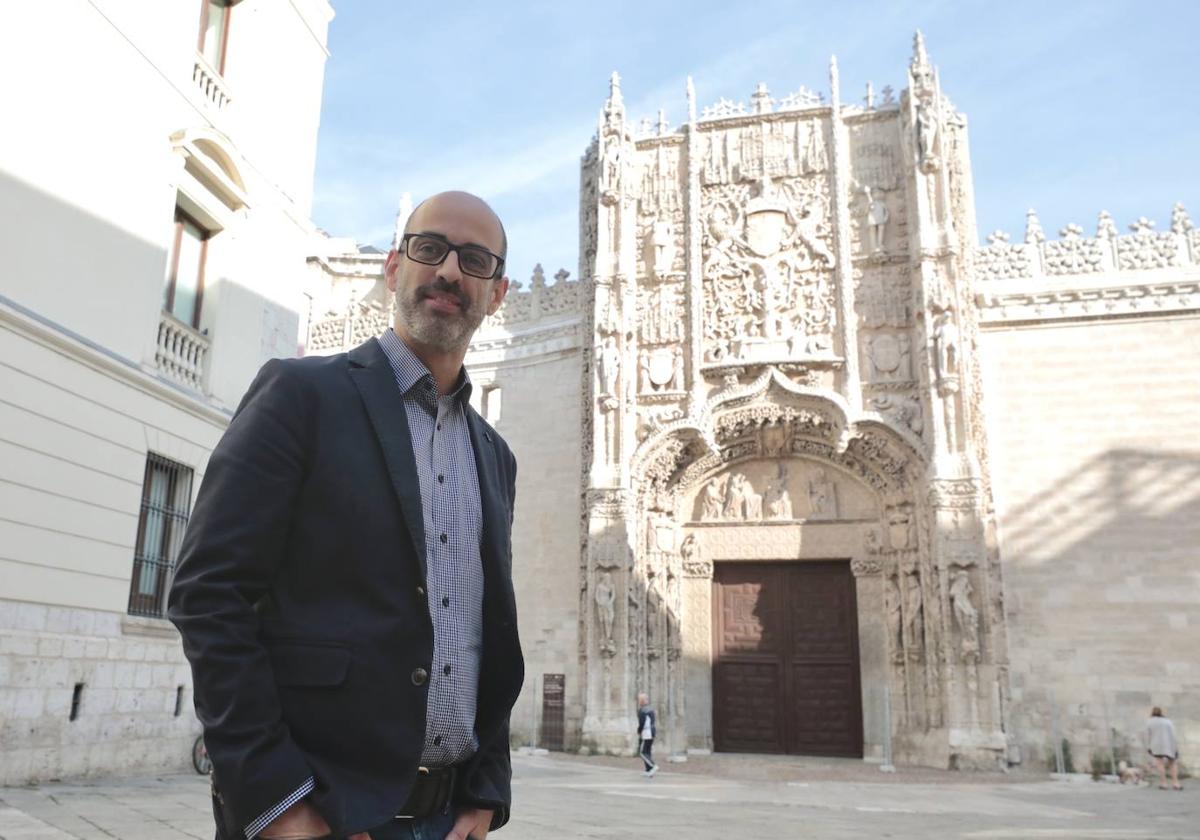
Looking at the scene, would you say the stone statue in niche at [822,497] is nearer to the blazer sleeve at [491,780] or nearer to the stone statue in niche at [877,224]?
the stone statue in niche at [877,224]

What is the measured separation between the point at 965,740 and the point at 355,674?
1688cm

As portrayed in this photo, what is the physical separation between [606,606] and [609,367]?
4.79 m

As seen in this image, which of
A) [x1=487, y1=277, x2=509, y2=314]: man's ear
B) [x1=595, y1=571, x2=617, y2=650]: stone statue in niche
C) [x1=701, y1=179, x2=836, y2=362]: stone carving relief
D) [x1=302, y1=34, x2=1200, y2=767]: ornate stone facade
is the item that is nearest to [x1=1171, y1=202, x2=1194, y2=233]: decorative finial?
[x1=302, y1=34, x2=1200, y2=767]: ornate stone facade

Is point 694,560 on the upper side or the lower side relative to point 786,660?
upper

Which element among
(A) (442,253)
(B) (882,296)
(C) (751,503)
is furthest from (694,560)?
(A) (442,253)

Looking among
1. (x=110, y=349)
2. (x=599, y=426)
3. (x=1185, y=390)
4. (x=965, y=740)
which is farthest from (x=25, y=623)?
(x=1185, y=390)

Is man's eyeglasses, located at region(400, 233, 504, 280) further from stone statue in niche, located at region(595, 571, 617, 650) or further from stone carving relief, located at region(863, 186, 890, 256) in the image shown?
stone carving relief, located at region(863, 186, 890, 256)

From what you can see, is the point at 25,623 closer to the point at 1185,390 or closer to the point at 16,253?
the point at 16,253

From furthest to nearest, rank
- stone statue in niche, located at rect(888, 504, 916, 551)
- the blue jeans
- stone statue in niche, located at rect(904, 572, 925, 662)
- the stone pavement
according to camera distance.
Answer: stone statue in niche, located at rect(888, 504, 916, 551)
stone statue in niche, located at rect(904, 572, 925, 662)
the stone pavement
the blue jeans

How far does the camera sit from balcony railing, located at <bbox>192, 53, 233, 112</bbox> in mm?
11609

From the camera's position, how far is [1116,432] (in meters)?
18.0

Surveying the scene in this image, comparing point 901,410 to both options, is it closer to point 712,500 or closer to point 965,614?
point 965,614

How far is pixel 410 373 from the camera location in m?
2.12

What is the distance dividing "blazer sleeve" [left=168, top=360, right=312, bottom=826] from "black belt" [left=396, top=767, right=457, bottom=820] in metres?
0.30
